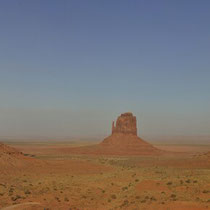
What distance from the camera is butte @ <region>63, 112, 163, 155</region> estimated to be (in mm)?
98438

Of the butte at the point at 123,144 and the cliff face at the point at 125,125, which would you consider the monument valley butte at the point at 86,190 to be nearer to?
the butte at the point at 123,144

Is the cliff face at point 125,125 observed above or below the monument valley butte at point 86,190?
above

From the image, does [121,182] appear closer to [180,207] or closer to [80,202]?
[80,202]

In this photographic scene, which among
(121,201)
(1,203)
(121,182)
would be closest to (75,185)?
(121,182)

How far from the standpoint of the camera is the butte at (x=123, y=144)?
98.4 meters

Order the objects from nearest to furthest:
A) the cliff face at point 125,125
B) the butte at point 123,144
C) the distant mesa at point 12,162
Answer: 1. the distant mesa at point 12,162
2. the butte at point 123,144
3. the cliff face at point 125,125

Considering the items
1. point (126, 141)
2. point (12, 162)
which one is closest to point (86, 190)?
point (12, 162)

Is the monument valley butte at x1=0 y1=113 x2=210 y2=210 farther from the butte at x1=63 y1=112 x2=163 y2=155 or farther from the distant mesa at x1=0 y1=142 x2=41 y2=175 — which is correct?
the butte at x1=63 y1=112 x2=163 y2=155

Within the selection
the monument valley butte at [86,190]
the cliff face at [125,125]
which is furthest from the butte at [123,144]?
the monument valley butte at [86,190]

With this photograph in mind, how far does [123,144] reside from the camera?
339 ft

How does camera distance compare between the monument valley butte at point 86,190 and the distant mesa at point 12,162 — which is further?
the distant mesa at point 12,162

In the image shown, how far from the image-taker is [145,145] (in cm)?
10306

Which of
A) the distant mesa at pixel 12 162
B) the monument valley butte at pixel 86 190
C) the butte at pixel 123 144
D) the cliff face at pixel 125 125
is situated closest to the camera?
the monument valley butte at pixel 86 190

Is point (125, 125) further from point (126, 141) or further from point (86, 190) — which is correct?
point (86, 190)
